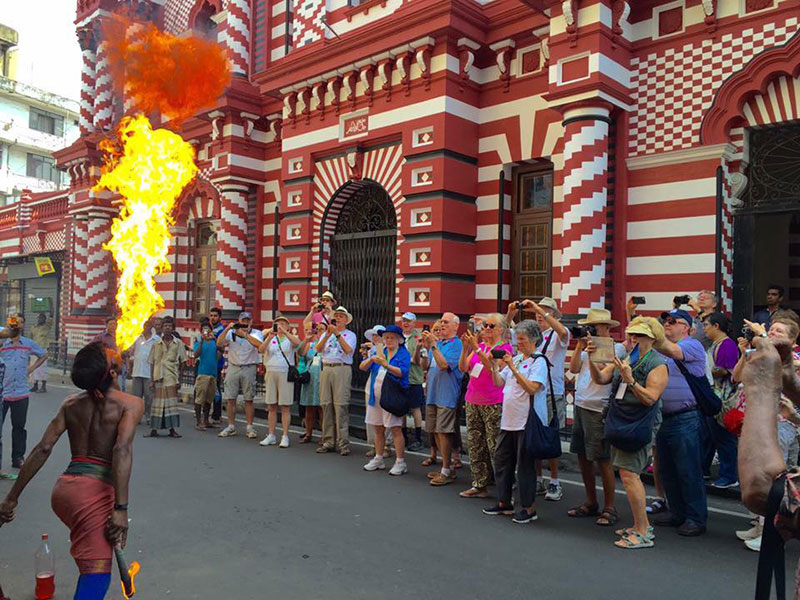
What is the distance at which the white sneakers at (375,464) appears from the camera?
786cm

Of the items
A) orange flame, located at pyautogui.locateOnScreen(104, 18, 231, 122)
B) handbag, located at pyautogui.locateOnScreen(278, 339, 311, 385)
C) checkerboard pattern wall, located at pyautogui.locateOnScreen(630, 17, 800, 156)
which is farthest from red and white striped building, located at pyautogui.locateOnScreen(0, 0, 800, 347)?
handbag, located at pyautogui.locateOnScreen(278, 339, 311, 385)

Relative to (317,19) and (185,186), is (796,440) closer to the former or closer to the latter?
(317,19)

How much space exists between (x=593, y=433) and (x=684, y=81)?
573cm

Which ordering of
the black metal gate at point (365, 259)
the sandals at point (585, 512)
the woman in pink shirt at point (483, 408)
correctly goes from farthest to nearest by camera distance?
the black metal gate at point (365, 259)
the woman in pink shirt at point (483, 408)
the sandals at point (585, 512)

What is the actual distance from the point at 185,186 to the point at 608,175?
1190 centimetres

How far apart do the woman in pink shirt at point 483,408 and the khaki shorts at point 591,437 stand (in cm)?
82

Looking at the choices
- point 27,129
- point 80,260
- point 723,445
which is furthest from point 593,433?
point 27,129

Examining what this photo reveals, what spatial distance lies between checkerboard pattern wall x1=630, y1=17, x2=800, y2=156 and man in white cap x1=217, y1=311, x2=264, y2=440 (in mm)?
6486

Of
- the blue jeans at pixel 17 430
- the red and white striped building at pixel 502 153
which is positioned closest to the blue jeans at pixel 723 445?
the red and white striped building at pixel 502 153

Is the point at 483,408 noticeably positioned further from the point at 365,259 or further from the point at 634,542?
the point at 365,259

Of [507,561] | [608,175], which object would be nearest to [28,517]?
[507,561]

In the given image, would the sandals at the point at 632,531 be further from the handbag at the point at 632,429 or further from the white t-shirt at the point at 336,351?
the white t-shirt at the point at 336,351

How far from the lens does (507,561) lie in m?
4.89

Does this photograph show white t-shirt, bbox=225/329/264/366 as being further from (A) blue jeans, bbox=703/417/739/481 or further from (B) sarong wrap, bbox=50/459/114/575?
(B) sarong wrap, bbox=50/459/114/575
